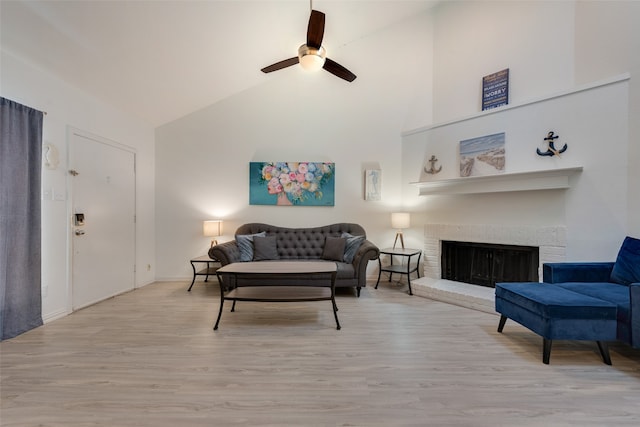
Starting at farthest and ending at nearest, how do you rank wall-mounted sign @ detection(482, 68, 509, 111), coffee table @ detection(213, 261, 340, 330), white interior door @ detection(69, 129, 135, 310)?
wall-mounted sign @ detection(482, 68, 509, 111), white interior door @ detection(69, 129, 135, 310), coffee table @ detection(213, 261, 340, 330)

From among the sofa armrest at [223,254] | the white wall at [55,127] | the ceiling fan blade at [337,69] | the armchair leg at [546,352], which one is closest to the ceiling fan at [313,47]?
the ceiling fan blade at [337,69]

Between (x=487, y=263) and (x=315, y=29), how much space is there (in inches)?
142

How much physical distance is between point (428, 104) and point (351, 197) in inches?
78.2

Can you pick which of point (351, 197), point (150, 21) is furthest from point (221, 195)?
point (150, 21)

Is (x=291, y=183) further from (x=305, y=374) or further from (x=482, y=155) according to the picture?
(x=305, y=374)

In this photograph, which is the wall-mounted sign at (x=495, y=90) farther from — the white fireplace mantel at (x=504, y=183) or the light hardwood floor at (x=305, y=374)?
the light hardwood floor at (x=305, y=374)

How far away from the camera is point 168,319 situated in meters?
2.94

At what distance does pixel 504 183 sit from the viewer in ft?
11.1

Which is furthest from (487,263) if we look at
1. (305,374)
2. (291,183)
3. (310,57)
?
(310,57)

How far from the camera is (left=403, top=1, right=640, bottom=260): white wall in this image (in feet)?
8.85

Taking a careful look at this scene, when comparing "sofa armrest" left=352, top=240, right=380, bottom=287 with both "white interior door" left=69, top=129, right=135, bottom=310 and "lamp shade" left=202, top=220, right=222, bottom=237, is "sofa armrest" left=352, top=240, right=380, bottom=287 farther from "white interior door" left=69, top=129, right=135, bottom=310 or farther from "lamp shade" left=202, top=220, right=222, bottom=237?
"white interior door" left=69, top=129, right=135, bottom=310

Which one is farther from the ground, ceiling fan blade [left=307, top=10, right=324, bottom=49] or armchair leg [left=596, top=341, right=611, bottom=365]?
ceiling fan blade [left=307, top=10, right=324, bottom=49]

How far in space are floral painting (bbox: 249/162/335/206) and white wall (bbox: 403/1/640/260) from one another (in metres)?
1.51

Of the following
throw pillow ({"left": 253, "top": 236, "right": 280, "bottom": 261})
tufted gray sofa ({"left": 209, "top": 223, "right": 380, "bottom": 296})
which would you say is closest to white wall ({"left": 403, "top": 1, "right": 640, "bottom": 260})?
tufted gray sofa ({"left": 209, "top": 223, "right": 380, "bottom": 296})
